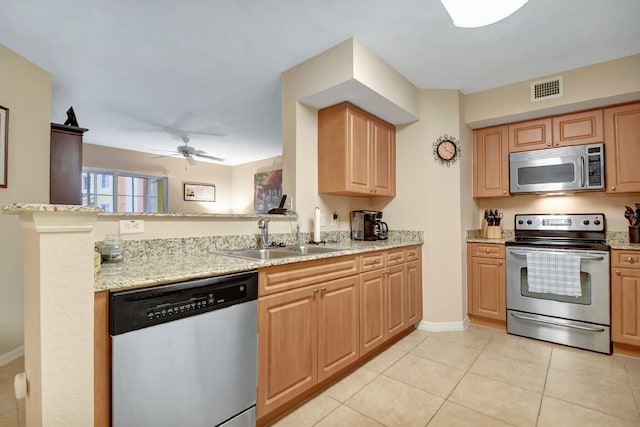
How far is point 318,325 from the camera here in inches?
70.9

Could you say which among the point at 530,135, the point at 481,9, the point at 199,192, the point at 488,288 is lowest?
the point at 488,288

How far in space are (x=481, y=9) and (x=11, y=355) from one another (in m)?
3.81

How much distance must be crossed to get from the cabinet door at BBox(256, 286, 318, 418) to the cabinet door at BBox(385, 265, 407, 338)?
0.88 meters

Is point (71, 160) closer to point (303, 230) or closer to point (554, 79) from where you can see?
point (303, 230)

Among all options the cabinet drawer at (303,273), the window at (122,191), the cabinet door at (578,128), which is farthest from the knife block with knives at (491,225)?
the window at (122,191)

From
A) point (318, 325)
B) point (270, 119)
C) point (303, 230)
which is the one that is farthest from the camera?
point (270, 119)

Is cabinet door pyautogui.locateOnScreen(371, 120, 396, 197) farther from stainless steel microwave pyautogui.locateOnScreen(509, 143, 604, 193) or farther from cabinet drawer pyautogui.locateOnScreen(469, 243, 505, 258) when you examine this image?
stainless steel microwave pyautogui.locateOnScreen(509, 143, 604, 193)

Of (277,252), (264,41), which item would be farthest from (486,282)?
(264,41)

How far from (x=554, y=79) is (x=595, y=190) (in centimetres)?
108

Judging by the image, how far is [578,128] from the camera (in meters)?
2.79

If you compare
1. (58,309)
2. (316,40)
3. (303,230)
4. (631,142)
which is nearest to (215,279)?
(58,309)


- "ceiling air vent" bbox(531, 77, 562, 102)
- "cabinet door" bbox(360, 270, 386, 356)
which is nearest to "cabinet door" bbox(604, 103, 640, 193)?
"ceiling air vent" bbox(531, 77, 562, 102)

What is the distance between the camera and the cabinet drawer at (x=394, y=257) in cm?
245

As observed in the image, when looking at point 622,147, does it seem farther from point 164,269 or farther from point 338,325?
point 164,269
